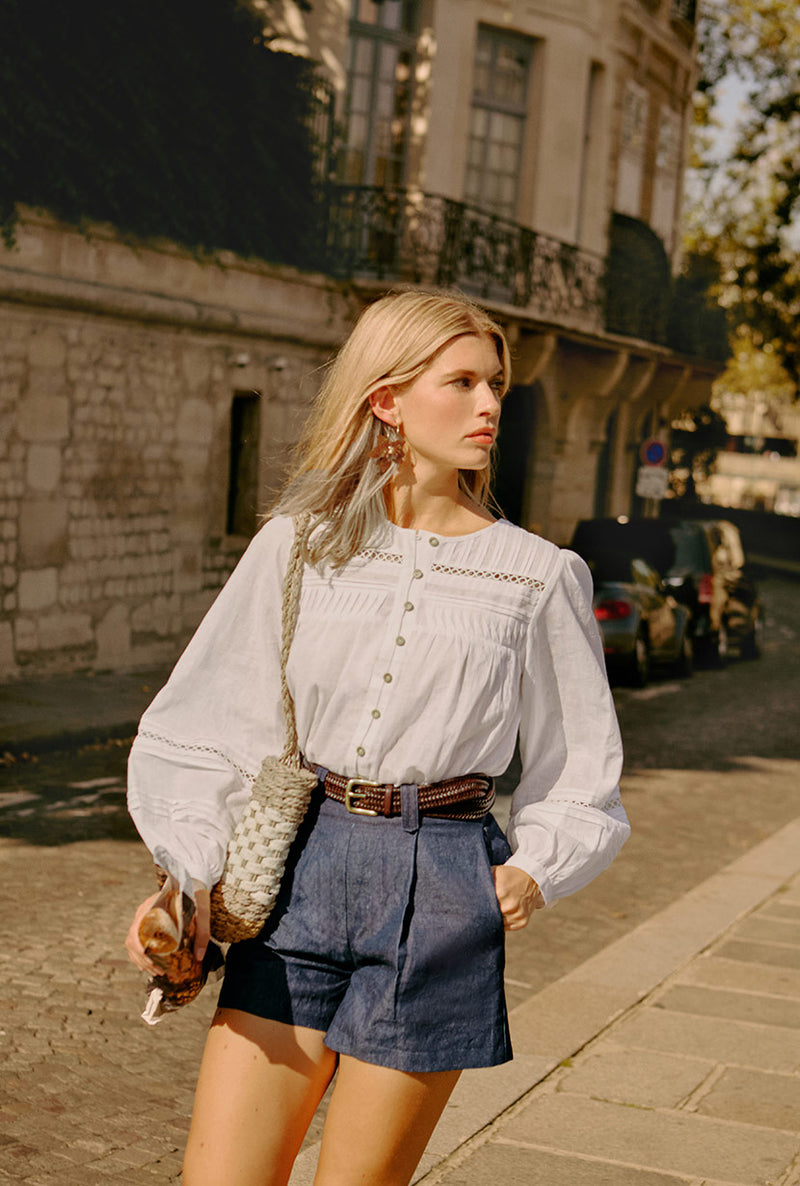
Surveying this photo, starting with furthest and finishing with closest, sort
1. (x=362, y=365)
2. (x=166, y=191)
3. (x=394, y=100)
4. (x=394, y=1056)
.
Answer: (x=394, y=100), (x=166, y=191), (x=362, y=365), (x=394, y=1056)

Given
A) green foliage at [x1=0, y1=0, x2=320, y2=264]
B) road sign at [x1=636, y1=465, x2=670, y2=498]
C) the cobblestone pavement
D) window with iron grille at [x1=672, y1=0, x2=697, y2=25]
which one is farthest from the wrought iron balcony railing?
the cobblestone pavement

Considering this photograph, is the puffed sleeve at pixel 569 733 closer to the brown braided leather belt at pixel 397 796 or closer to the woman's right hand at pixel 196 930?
the brown braided leather belt at pixel 397 796

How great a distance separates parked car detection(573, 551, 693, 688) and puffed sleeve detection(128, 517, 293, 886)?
13169mm

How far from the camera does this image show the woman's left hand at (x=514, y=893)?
2566 millimetres

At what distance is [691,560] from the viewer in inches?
774

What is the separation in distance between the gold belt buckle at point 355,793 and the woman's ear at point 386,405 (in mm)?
609

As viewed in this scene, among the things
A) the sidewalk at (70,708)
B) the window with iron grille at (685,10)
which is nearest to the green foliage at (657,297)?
the window with iron grille at (685,10)

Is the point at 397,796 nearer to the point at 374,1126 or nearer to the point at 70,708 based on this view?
the point at 374,1126

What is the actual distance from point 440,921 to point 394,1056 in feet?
0.71

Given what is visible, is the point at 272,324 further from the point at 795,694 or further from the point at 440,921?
the point at 440,921

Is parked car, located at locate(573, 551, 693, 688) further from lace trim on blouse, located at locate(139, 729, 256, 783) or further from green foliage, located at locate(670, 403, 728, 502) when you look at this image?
green foliage, located at locate(670, 403, 728, 502)

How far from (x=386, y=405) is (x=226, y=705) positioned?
57 cm

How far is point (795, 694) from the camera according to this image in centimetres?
1773

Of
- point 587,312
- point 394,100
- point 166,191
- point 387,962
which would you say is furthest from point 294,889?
point 587,312
